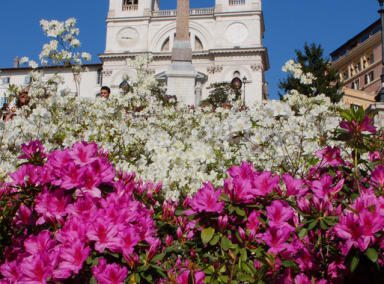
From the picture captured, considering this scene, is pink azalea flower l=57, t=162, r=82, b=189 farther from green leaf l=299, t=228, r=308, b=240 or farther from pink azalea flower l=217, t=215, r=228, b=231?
green leaf l=299, t=228, r=308, b=240

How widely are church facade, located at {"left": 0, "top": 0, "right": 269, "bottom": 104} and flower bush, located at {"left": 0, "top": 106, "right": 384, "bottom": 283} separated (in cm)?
4522

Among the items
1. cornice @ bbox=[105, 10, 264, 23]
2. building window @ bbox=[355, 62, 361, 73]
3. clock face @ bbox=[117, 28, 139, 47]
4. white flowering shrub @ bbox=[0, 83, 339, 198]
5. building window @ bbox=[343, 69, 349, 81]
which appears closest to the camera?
white flowering shrub @ bbox=[0, 83, 339, 198]

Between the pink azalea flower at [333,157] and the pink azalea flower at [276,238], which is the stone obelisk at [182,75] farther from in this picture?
the pink azalea flower at [276,238]

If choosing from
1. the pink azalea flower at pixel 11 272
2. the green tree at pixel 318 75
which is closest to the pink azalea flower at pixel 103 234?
the pink azalea flower at pixel 11 272

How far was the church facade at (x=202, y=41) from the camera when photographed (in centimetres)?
4888

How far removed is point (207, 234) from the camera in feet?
6.49

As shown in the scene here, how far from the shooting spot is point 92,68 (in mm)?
54312

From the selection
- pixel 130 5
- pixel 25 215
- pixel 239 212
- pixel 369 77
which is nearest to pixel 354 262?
pixel 239 212

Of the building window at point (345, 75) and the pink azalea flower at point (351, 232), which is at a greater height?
the building window at point (345, 75)

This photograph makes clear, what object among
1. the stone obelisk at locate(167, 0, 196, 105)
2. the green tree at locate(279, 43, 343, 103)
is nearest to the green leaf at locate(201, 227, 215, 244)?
the stone obelisk at locate(167, 0, 196, 105)

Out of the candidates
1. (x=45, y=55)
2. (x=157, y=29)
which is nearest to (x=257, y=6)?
(x=157, y=29)

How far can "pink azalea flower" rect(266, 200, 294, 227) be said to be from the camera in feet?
6.56

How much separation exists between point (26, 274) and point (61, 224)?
0.34 m

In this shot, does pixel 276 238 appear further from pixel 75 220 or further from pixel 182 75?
pixel 182 75
